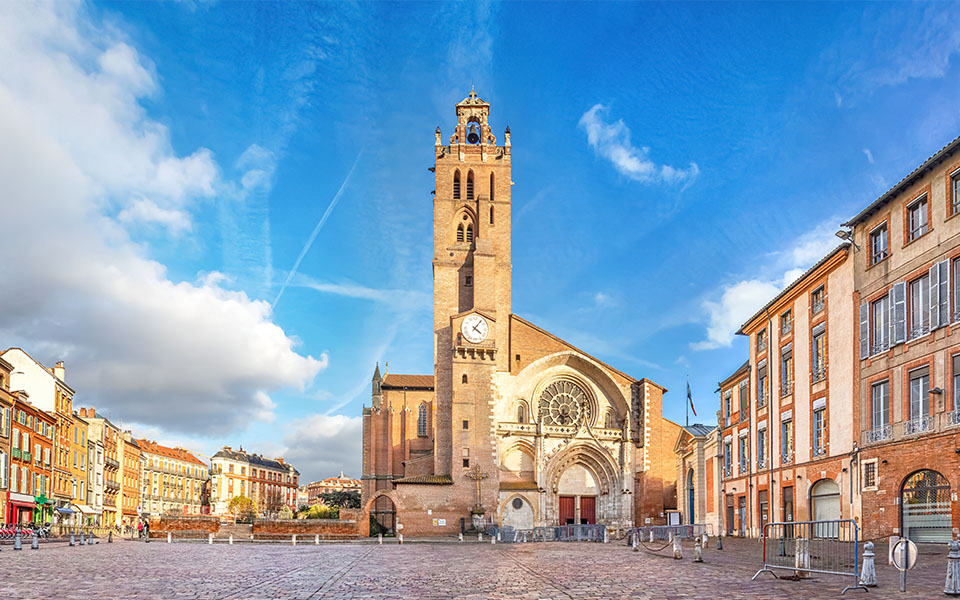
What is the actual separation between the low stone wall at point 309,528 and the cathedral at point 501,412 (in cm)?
255

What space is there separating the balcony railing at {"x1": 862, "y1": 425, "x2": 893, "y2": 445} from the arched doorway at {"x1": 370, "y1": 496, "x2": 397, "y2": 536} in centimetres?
3735

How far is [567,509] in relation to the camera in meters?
62.6

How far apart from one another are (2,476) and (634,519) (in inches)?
1582

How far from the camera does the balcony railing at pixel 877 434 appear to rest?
26.0 meters

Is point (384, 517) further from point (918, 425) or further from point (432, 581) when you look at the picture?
point (432, 581)

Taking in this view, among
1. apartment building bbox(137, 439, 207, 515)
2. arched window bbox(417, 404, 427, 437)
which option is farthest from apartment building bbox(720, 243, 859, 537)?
apartment building bbox(137, 439, 207, 515)

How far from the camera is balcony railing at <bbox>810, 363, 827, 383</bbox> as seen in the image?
3108 cm

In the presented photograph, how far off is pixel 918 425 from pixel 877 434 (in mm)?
2349

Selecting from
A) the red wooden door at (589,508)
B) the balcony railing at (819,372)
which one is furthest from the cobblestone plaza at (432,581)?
the red wooden door at (589,508)

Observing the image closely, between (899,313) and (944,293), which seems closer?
(944,293)

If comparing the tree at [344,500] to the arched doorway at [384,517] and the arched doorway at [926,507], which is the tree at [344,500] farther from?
the arched doorway at [926,507]

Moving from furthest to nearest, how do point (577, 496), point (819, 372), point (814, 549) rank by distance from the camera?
1. point (577, 496)
2. point (819, 372)
3. point (814, 549)

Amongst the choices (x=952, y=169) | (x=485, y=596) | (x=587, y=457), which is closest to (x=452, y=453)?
(x=587, y=457)

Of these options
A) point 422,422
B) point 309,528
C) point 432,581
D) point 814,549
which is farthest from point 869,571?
point 422,422
